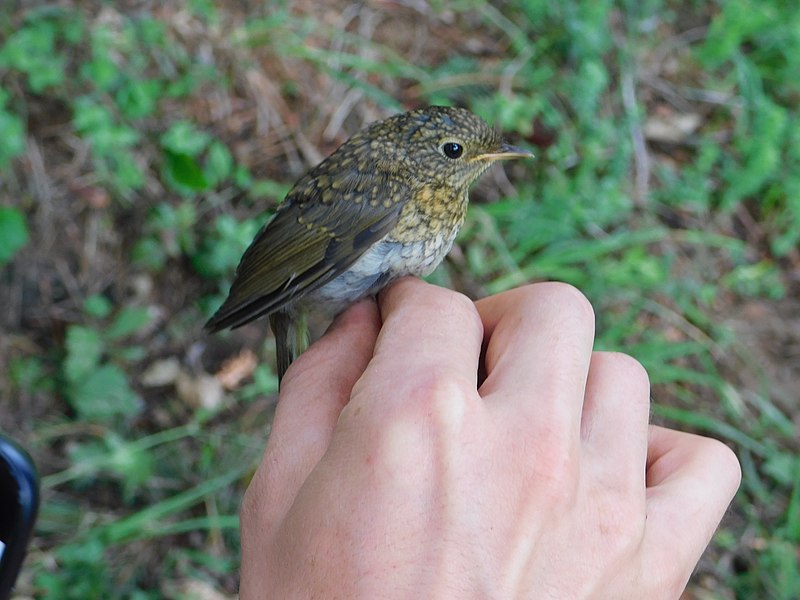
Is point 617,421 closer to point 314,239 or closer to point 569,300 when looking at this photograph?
point 569,300

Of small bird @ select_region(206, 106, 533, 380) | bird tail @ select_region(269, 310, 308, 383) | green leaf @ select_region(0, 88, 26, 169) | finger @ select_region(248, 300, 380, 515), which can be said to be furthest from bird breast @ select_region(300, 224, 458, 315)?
green leaf @ select_region(0, 88, 26, 169)

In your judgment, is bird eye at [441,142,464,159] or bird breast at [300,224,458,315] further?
bird eye at [441,142,464,159]

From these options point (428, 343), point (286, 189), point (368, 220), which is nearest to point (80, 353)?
point (286, 189)

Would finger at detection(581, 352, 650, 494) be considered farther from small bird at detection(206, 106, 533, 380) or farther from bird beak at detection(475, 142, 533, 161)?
bird beak at detection(475, 142, 533, 161)

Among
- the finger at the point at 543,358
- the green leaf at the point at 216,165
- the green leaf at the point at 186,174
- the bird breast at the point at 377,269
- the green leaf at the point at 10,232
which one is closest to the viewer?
the finger at the point at 543,358

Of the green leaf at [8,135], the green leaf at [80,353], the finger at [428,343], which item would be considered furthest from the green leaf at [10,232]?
the finger at [428,343]

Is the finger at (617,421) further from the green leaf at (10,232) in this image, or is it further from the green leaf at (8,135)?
the green leaf at (8,135)
